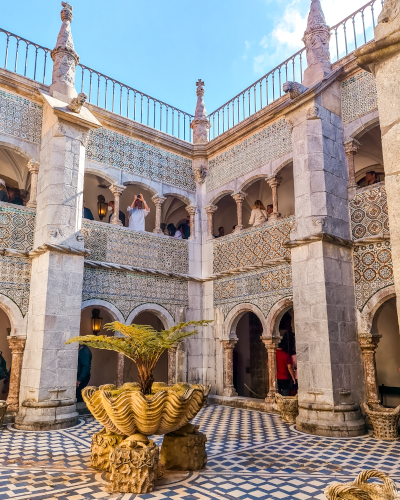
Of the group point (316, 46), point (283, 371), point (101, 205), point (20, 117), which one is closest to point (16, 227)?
point (20, 117)

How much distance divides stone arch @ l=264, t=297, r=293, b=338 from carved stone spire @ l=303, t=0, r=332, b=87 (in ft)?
14.4

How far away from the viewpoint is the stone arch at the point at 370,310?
7039 millimetres

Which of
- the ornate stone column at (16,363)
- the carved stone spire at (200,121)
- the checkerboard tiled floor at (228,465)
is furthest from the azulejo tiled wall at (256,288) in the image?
the ornate stone column at (16,363)

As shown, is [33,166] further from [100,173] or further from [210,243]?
[210,243]

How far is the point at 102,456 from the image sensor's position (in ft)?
15.3

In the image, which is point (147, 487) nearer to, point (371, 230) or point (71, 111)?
point (371, 230)

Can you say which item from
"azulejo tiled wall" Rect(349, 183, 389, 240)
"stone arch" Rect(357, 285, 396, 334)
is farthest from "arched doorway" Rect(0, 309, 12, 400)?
"azulejo tiled wall" Rect(349, 183, 389, 240)

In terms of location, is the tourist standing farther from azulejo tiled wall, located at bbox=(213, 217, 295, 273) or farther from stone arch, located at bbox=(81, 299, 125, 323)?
stone arch, located at bbox=(81, 299, 125, 323)

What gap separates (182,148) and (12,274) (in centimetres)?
540

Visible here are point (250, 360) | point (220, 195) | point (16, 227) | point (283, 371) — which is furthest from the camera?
point (250, 360)

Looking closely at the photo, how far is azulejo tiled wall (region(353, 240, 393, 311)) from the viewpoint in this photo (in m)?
7.06

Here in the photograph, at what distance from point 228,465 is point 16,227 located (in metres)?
5.80

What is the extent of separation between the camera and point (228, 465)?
4.91m

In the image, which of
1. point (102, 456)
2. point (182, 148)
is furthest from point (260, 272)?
point (102, 456)
